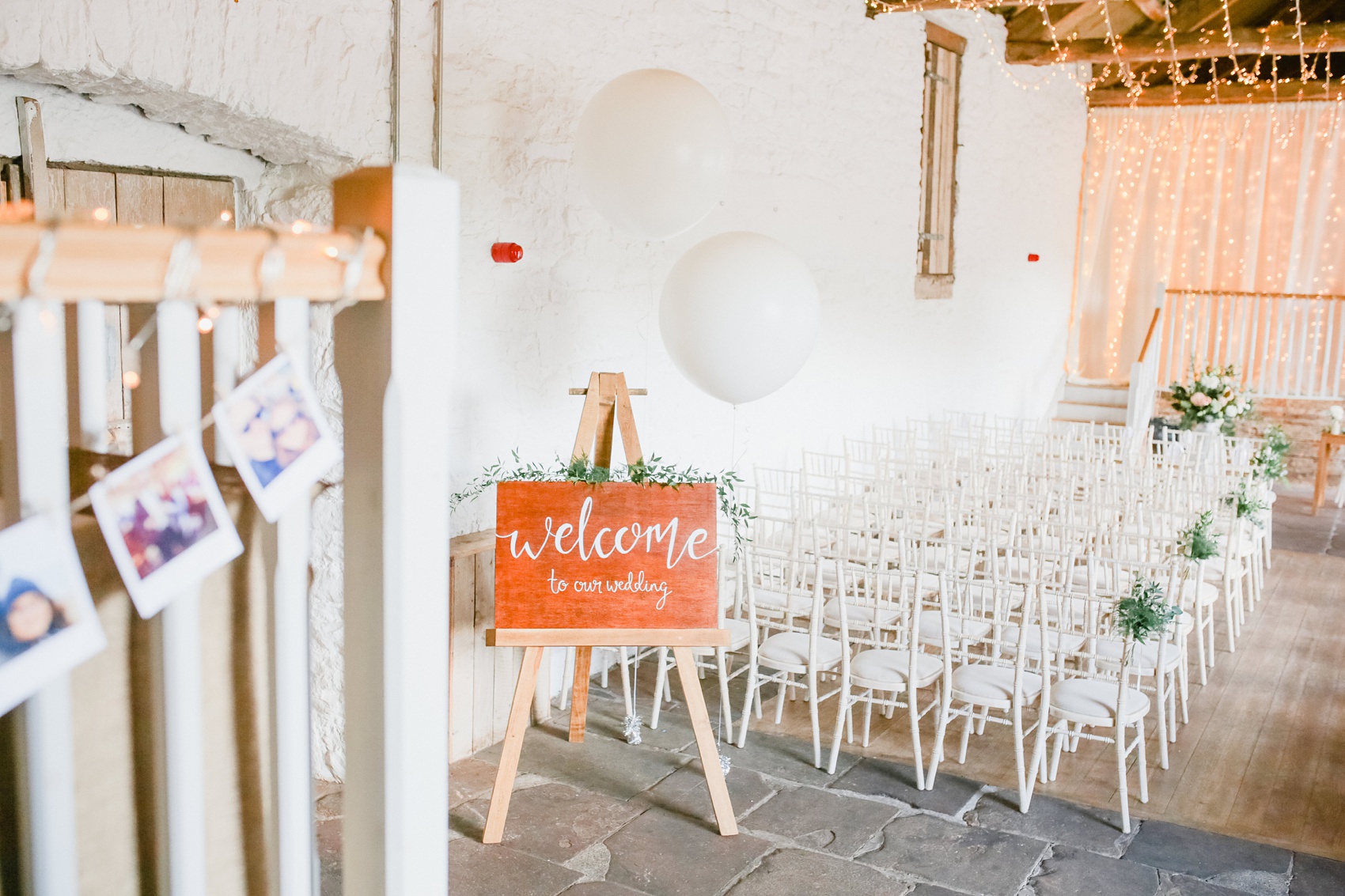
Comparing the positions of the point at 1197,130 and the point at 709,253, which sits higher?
the point at 1197,130

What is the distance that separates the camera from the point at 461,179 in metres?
4.30

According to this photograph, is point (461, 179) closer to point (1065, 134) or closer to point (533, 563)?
point (533, 563)

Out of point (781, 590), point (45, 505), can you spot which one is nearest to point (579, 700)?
point (781, 590)

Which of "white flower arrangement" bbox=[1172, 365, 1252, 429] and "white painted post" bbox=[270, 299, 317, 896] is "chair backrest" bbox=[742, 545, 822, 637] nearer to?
"white painted post" bbox=[270, 299, 317, 896]

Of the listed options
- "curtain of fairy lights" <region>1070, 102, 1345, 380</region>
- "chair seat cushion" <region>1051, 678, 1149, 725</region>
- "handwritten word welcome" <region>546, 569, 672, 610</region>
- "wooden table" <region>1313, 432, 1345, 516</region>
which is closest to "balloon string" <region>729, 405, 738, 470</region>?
"chair seat cushion" <region>1051, 678, 1149, 725</region>

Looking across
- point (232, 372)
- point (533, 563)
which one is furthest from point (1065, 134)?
point (232, 372)

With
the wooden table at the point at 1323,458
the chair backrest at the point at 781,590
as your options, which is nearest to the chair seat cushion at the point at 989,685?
the chair backrest at the point at 781,590

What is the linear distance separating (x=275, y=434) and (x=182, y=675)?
0.82ft

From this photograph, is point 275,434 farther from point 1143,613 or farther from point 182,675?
point 1143,613

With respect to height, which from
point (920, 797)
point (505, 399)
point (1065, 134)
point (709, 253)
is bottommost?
point (920, 797)

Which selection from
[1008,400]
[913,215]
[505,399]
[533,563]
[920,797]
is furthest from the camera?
[1008,400]

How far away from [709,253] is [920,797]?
2.03 metres

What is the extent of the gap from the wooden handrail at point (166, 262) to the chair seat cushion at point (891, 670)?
322cm

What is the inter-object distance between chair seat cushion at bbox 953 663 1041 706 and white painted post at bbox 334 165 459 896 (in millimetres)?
2962
